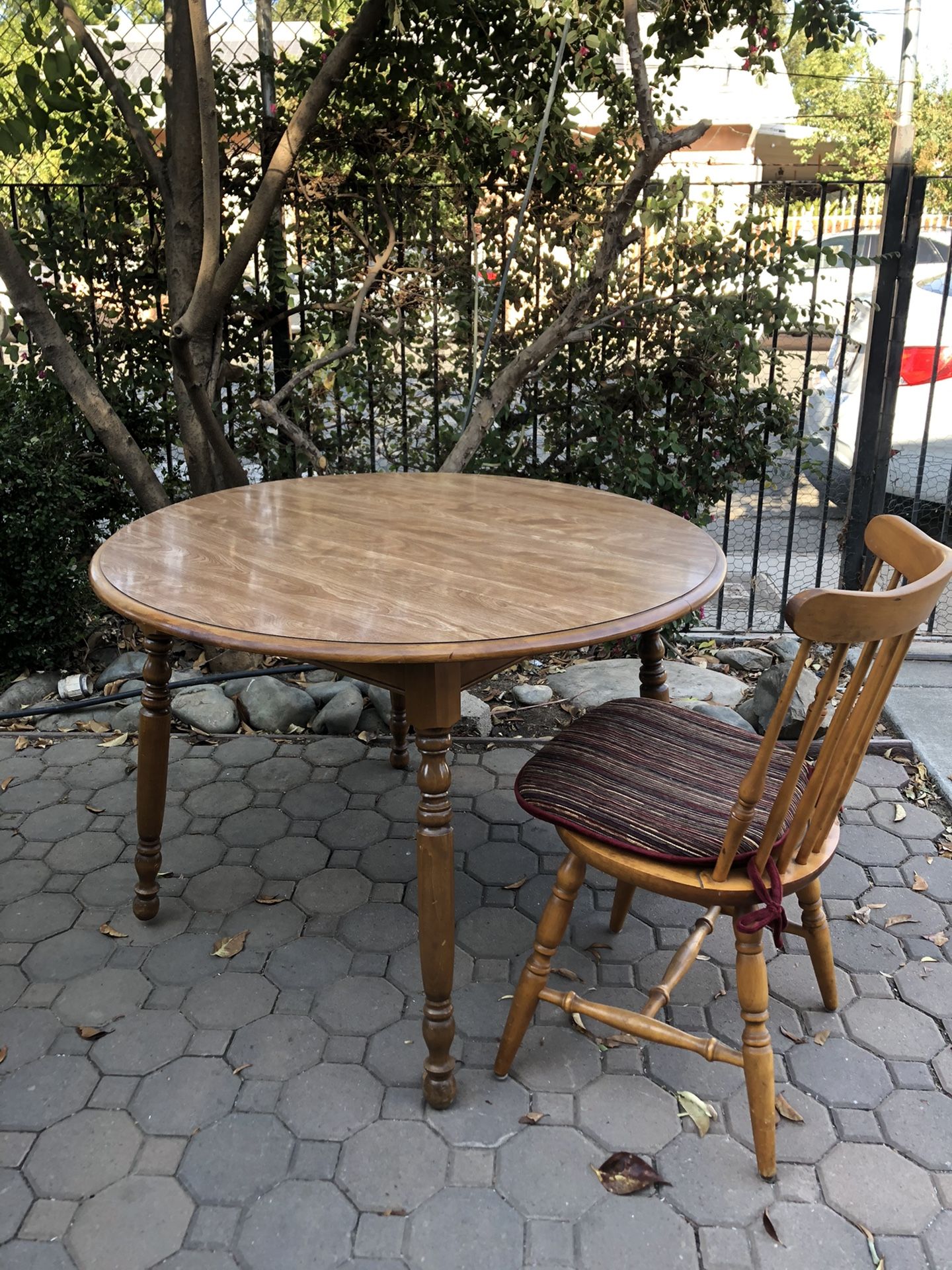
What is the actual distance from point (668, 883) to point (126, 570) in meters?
1.23

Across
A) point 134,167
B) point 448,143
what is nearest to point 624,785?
point 448,143

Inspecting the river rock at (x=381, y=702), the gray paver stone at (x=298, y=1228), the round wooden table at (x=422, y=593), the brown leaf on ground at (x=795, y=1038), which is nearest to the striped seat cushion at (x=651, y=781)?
the round wooden table at (x=422, y=593)

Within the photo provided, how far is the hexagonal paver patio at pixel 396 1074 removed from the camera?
1712mm

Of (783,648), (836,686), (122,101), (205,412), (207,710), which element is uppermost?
(122,101)

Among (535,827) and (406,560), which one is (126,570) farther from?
(535,827)

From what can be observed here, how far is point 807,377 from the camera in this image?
401cm

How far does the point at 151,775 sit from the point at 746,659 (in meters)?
2.47

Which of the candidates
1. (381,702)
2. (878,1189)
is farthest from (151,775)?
(878,1189)

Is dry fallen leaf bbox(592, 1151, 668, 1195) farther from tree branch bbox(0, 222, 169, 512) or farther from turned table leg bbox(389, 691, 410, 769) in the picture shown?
tree branch bbox(0, 222, 169, 512)

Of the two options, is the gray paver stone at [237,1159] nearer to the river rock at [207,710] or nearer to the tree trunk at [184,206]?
the river rock at [207,710]

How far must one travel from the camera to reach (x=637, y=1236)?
5.58ft

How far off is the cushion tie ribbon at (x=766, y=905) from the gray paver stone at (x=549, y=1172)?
1.69 feet

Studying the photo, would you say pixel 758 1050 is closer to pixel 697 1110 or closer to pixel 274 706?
pixel 697 1110

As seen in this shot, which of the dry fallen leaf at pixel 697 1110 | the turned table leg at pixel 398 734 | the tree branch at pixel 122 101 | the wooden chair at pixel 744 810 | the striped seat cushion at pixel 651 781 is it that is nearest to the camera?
the wooden chair at pixel 744 810
